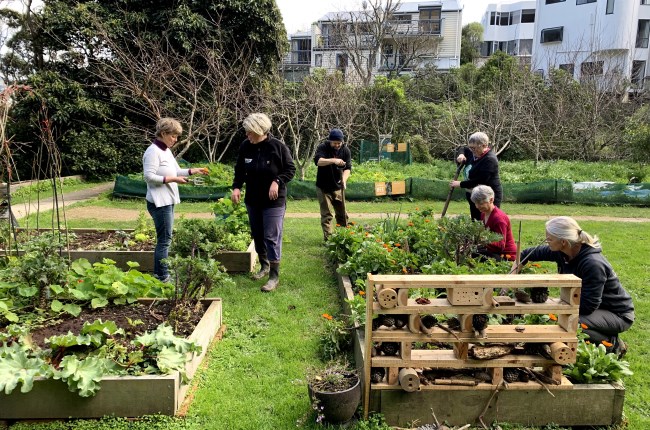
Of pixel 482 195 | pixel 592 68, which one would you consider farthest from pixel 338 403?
pixel 592 68

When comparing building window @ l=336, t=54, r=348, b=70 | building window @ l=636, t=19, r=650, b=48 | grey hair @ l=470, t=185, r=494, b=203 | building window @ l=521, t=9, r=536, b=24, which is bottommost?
grey hair @ l=470, t=185, r=494, b=203

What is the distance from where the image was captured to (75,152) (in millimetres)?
15625

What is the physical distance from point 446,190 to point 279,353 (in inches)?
353

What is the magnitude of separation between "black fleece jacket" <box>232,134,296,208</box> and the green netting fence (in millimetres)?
6412

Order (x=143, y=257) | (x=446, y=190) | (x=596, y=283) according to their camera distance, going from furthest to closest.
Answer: (x=446, y=190) → (x=143, y=257) → (x=596, y=283)

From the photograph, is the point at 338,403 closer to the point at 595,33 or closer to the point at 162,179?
the point at 162,179

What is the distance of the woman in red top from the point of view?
442cm

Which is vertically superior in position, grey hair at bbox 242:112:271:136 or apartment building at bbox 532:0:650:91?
apartment building at bbox 532:0:650:91

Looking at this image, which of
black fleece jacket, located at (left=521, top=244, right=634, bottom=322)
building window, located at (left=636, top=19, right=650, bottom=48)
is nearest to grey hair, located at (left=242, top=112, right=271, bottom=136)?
black fleece jacket, located at (left=521, top=244, right=634, bottom=322)

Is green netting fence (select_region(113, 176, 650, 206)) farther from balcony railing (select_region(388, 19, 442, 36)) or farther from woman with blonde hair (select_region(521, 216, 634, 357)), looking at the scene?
balcony railing (select_region(388, 19, 442, 36))

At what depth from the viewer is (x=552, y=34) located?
30.2 meters

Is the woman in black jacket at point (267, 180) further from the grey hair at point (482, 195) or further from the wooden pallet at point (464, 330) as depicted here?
the wooden pallet at point (464, 330)

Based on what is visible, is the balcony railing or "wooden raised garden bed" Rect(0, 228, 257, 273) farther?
the balcony railing

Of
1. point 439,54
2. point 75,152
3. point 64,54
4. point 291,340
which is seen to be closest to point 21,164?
point 75,152
